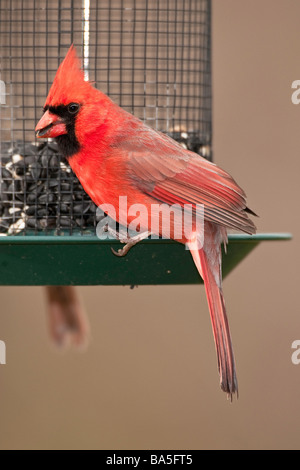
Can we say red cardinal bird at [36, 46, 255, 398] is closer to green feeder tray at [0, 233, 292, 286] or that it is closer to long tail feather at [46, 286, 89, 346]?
green feeder tray at [0, 233, 292, 286]

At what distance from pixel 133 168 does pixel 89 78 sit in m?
0.65

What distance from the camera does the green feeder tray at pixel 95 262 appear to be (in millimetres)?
4051

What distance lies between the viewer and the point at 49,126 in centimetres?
420

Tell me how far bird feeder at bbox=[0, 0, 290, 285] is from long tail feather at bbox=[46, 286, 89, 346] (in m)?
0.52

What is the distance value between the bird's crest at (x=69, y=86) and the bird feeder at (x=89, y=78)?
41cm

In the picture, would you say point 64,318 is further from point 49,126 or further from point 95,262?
point 49,126

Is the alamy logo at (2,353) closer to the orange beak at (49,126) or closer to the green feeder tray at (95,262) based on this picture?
the green feeder tray at (95,262)

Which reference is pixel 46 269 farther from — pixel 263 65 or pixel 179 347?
pixel 263 65

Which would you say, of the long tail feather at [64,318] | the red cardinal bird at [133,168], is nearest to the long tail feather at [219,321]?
the red cardinal bird at [133,168]

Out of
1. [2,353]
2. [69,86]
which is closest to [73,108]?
[69,86]

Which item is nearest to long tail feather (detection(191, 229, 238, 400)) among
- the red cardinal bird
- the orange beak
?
the red cardinal bird

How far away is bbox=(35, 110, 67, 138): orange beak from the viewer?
4.16 metres

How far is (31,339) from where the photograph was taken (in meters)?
6.45

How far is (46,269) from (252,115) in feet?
9.32
